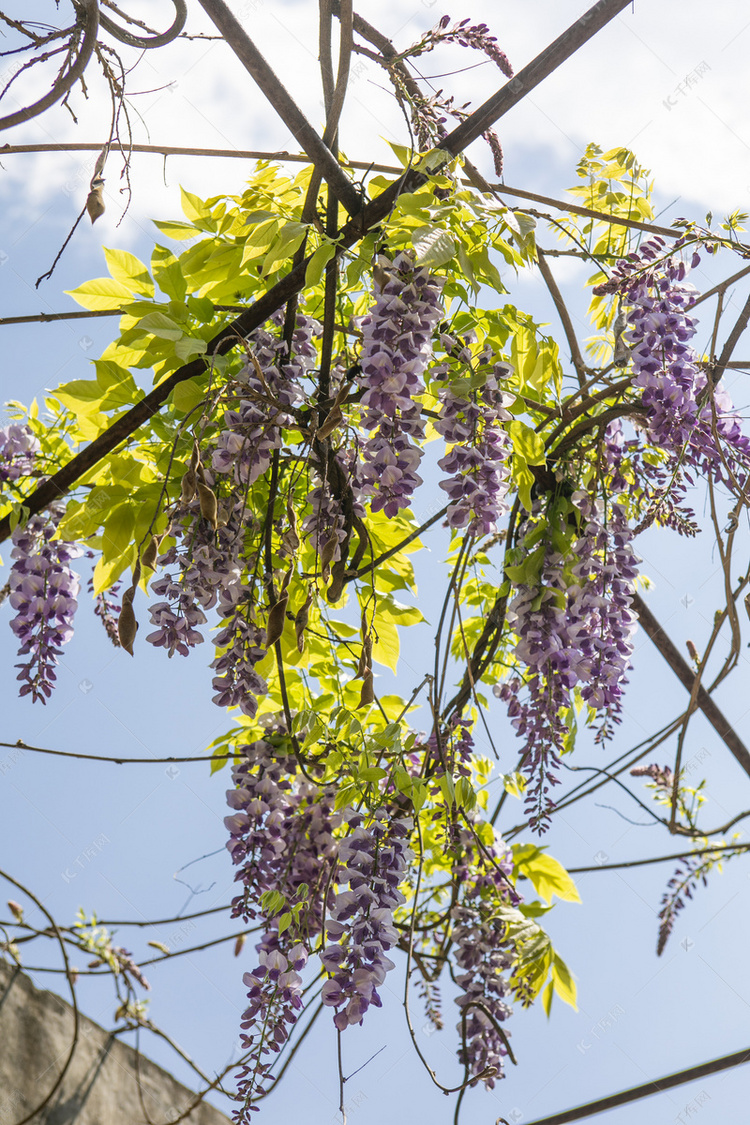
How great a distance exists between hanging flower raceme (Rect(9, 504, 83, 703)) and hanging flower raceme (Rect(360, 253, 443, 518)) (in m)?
0.74

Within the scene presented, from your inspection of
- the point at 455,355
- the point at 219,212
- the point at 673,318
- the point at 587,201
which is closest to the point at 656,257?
the point at 673,318

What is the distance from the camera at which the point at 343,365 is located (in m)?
1.51

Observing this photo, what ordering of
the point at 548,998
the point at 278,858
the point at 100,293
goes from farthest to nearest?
1. the point at 548,998
2. the point at 278,858
3. the point at 100,293

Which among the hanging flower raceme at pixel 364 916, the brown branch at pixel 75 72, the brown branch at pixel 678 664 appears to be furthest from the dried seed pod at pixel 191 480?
the brown branch at pixel 678 664

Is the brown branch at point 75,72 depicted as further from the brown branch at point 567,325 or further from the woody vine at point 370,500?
the brown branch at point 567,325

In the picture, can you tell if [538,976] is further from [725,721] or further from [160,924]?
[160,924]

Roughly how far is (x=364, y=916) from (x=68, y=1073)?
1.13 m

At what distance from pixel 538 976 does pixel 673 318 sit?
1.26 meters

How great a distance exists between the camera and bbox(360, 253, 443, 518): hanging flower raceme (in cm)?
107

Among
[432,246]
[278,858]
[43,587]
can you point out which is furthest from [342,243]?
[278,858]

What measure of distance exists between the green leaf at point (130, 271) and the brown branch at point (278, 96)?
310mm

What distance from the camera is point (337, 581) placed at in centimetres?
127

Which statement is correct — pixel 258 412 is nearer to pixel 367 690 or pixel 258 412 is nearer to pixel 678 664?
pixel 367 690

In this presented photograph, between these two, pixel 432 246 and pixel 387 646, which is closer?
pixel 432 246
